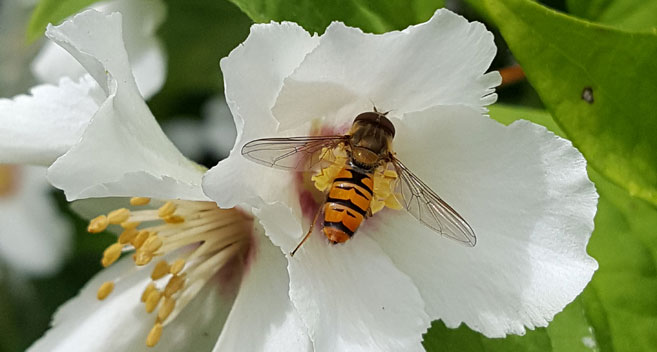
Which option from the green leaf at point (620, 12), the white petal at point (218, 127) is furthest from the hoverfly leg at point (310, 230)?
the white petal at point (218, 127)

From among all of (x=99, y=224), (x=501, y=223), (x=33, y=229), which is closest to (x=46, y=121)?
(x=99, y=224)

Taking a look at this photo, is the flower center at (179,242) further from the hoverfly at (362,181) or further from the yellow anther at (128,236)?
the hoverfly at (362,181)

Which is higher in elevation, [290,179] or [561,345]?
[290,179]

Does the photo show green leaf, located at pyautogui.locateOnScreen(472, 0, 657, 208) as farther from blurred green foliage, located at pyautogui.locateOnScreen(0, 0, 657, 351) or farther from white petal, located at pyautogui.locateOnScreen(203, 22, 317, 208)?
white petal, located at pyautogui.locateOnScreen(203, 22, 317, 208)

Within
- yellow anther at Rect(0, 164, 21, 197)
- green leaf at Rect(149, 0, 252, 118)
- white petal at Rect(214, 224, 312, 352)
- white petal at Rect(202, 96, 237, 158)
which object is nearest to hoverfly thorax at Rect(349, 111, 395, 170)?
white petal at Rect(214, 224, 312, 352)

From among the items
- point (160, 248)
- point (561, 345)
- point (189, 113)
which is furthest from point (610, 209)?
point (189, 113)

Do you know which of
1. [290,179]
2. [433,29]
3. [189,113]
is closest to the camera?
[433,29]

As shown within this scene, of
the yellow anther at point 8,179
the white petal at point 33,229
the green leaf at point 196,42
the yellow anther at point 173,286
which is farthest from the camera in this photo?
the yellow anther at point 8,179

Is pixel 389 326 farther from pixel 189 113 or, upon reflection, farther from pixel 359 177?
pixel 189 113
